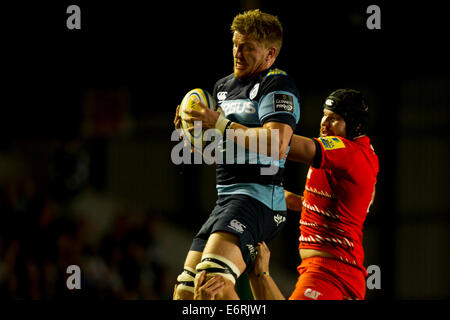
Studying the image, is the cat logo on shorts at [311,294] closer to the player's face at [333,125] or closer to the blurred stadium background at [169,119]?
the player's face at [333,125]

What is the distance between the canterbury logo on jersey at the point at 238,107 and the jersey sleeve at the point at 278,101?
0.26 feet

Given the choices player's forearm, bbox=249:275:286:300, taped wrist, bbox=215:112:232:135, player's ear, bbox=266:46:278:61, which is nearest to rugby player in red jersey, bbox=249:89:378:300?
player's forearm, bbox=249:275:286:300

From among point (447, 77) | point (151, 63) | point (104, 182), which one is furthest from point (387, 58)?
point (104, 182)

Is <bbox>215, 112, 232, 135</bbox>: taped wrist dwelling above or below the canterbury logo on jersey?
below

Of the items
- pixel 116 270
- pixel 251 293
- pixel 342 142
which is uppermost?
pixel 342 142

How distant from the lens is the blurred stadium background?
279 inches

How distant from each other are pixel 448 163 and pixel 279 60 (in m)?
2.93

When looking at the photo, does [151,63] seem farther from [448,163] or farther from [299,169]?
[448,163]

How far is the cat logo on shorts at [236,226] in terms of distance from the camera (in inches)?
130

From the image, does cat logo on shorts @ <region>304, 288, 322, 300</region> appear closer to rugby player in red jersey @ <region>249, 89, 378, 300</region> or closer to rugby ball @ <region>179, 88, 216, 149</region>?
rugby player in red jersey @ <region>249, 89, 378, 300</region>

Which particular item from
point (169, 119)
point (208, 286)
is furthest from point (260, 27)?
point (169, 119)

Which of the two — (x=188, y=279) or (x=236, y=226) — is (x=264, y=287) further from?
(x=236, y=226)

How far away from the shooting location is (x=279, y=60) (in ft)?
26.3

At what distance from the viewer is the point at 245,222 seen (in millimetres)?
3363
